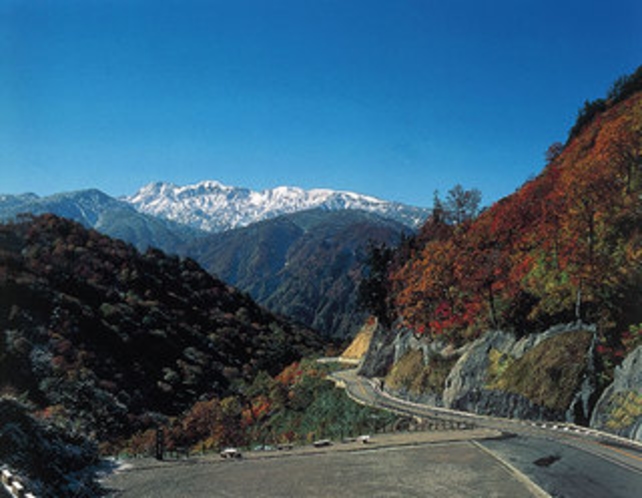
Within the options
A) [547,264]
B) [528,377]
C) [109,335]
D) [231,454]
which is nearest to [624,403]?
[528,377]

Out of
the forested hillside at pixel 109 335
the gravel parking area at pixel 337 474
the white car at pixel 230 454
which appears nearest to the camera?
the gravel parking area at pixel 337 474

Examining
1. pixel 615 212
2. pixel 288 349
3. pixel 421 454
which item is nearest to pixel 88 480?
pixel 421 454

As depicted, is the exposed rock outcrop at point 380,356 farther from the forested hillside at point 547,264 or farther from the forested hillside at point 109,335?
the forested hillside at point 109,335

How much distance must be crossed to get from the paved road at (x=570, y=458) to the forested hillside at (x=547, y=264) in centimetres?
622

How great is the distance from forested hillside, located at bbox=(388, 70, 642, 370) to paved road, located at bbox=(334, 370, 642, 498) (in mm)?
6222

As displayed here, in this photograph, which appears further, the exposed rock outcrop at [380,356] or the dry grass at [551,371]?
the exposed rock outcrop at [380,356]

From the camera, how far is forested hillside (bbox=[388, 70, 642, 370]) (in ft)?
111

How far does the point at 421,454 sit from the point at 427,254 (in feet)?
122

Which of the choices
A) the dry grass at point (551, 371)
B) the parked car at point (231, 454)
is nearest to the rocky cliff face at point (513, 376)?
the dry grass at point (551, 371)

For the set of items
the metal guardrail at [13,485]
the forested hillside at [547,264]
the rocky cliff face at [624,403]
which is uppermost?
the forested hillside at [547,264]

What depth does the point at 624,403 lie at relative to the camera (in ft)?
88.6

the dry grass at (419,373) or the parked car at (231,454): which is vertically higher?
the dry grass at (419,373)

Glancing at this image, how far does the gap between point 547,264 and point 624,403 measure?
17.1m

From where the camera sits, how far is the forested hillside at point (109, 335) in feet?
176
